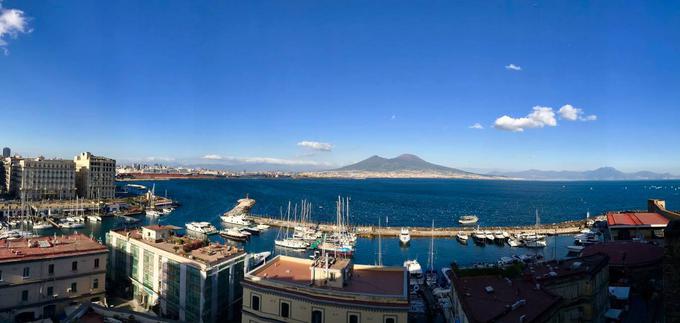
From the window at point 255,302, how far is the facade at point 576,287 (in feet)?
43.5

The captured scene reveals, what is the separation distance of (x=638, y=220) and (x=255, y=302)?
147 ft

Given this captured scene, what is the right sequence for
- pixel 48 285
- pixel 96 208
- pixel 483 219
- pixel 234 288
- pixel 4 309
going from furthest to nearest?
1. pixel 483 219
2. pixel 96 208
3. pixel 234 288
4. pixel 48 285
5. pixel 4 309

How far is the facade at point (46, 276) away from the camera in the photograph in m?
23.5

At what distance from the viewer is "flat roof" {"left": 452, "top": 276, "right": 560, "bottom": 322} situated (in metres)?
15.7

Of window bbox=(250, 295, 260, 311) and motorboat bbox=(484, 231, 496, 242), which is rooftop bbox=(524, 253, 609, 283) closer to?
window bbox=(250, 295, 260, 311)

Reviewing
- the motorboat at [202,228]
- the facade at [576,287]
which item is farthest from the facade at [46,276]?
the motorboat at [202,228]

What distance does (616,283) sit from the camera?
27.0 m

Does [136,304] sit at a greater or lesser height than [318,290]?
lesser

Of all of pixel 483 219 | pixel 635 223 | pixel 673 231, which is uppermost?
pixel 673 231

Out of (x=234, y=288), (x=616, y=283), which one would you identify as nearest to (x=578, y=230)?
(x=616, y=283)

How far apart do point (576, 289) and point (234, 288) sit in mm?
20055

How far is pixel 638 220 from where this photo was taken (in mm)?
44969

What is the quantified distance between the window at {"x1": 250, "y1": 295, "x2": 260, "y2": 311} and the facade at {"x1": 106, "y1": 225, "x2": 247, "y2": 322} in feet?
17.5

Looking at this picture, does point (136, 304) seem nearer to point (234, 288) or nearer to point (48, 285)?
point (48, 285)
